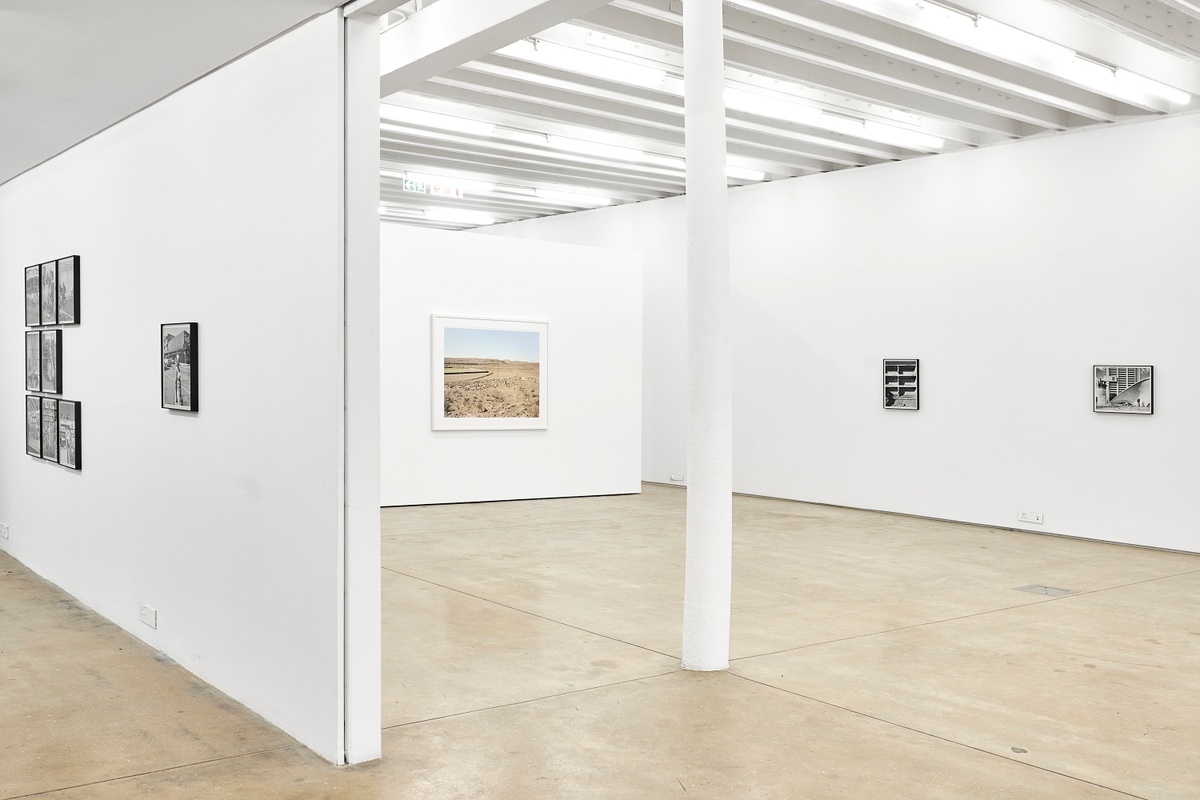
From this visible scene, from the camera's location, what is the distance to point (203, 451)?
554 centimetres

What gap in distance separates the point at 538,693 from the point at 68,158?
197 inches

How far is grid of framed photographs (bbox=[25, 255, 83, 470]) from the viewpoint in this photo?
7273 mm

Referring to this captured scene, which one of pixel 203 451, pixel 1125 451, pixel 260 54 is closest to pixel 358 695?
pixel 203 451

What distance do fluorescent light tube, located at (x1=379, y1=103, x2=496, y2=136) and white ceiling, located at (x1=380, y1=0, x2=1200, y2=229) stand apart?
0.02m

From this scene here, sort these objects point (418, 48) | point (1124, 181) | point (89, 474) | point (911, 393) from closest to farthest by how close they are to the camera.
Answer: point (418, 48) < point (89, 474) < point (1124, 181) < point (911, 393)

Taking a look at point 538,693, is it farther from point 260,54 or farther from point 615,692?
point 260,54

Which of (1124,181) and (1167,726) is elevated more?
(1124,181)

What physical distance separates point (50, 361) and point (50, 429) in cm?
50

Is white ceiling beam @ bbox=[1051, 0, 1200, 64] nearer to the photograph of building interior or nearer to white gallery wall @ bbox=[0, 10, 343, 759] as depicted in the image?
the photograph of building interior

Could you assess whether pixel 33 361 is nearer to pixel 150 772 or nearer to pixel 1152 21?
pixel 150 772

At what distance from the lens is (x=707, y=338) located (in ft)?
18.8

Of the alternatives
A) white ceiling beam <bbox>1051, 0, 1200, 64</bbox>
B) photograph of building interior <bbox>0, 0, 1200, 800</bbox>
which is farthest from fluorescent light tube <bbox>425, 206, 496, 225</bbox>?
white ceiling beam <bbox>1051, 0, 1200, 64</bbox>

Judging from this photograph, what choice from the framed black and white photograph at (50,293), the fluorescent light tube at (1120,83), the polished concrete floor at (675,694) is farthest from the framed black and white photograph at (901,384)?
the framed black and white photograph at (50,293)

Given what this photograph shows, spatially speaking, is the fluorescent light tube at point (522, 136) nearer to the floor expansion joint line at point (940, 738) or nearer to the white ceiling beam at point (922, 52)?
the white ceiling beam at point (922, 52)
